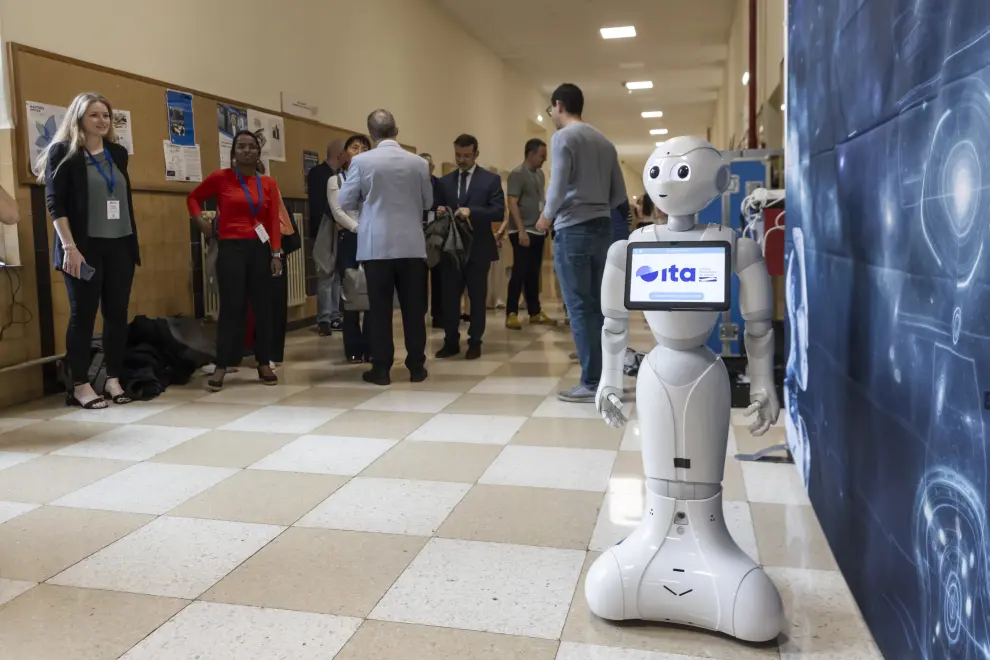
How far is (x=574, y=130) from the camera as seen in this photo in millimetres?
3955

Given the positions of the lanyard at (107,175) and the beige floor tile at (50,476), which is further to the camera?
the lanyard at (107,175)

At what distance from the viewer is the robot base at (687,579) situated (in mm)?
1727

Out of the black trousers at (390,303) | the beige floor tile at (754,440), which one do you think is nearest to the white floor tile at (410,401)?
the black trousers at (390,303)

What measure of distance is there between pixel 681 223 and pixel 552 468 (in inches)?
53.2

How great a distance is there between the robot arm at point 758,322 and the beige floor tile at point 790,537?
0.50m

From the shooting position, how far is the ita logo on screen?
5.72 ft

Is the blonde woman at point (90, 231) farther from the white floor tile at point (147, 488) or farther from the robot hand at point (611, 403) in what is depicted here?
the robot hand at point (611, 403)

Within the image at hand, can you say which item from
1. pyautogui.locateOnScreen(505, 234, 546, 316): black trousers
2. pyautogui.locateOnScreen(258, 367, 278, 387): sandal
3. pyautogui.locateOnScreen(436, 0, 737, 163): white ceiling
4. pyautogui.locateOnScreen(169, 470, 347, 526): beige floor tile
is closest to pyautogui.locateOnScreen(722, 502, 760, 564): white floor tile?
pyautogui.locateOnScreen(169, 470, 347, 526): beige floor tile

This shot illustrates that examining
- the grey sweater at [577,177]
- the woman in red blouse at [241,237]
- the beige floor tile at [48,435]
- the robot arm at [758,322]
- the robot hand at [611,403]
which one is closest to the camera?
the robot arm at [758,322]

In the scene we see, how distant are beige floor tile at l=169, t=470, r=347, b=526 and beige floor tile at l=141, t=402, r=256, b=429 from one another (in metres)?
0.84

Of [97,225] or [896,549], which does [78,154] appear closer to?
[97,225]

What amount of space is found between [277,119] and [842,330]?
5280mm

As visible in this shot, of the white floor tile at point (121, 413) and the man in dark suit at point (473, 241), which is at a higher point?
the man in dark suit at point (473, 241)

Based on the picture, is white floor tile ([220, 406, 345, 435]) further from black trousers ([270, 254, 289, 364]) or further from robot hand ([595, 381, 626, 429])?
robot hand ([595, 381, 626, 429])
